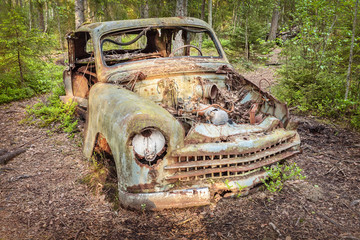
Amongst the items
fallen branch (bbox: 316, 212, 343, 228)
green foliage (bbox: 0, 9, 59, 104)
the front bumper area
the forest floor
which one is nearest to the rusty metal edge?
the front bumper area

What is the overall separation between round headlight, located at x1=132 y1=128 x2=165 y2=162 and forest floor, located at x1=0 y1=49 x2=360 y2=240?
0.51m

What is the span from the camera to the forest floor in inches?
80.0

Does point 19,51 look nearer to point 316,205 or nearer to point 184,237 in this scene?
point 184,237

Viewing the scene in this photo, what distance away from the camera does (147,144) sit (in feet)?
6.79

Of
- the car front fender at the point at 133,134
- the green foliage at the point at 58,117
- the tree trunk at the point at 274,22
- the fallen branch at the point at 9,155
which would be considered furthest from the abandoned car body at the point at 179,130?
the tree trunk at the point at 274,22

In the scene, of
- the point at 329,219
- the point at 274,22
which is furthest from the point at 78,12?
the point at 274,22

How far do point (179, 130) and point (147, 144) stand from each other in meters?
0.29

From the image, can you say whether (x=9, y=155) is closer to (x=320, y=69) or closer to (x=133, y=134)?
(x=133, y=134)

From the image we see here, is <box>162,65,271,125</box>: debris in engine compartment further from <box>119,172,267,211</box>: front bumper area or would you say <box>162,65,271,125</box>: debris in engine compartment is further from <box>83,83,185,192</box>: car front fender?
<box>119,172,267,211</box>: front bumper area

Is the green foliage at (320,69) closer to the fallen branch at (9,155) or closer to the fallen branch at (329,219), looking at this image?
the fallen branch at (329,219)

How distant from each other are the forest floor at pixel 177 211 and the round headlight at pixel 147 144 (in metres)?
0.51

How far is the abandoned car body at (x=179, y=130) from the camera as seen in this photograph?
2.07 metres

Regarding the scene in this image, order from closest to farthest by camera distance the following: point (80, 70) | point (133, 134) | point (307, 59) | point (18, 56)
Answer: point (133, 134), point (80, 70), point (307, 59), point (18, 56)

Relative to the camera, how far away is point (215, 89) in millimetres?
3338
